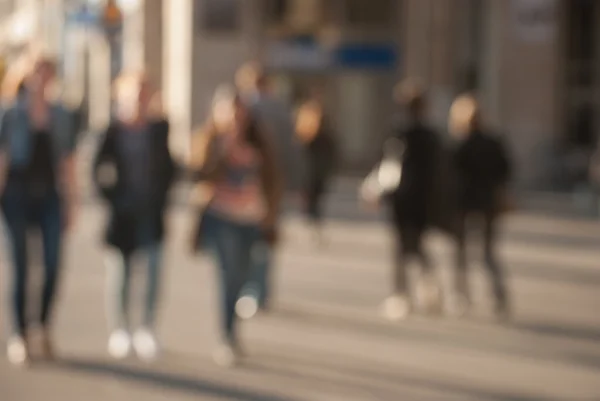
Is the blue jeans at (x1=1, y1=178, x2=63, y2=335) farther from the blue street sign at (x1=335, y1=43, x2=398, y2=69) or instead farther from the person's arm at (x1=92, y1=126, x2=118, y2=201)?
the blue street sign at (x1=335, y1=43, x2=398, y2=69)

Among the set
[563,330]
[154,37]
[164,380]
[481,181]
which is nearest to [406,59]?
[154,37]

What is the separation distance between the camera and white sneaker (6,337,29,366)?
8.86m

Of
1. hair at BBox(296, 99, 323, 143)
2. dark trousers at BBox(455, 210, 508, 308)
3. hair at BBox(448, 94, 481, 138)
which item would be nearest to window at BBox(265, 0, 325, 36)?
hair at BBox(296, 99, 323, 143)

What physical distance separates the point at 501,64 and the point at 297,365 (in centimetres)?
2428

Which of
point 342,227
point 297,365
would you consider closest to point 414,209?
point 297,365

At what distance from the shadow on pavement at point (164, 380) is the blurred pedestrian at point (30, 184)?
0.38 m

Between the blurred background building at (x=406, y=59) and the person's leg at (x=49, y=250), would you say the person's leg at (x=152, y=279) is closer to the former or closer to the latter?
the person's leg at (x=49, y=250)

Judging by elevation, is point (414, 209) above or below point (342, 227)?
above

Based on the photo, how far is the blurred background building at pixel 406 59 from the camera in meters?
32.0

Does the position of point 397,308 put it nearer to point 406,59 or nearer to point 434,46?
point 434,46

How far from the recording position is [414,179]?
11.5m

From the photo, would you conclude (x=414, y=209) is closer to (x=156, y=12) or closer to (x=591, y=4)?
(x=591, y=4)

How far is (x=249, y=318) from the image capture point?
11125mm

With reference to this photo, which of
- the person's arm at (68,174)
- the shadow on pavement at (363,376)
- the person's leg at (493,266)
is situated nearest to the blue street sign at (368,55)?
the person's leg at (493,266)
